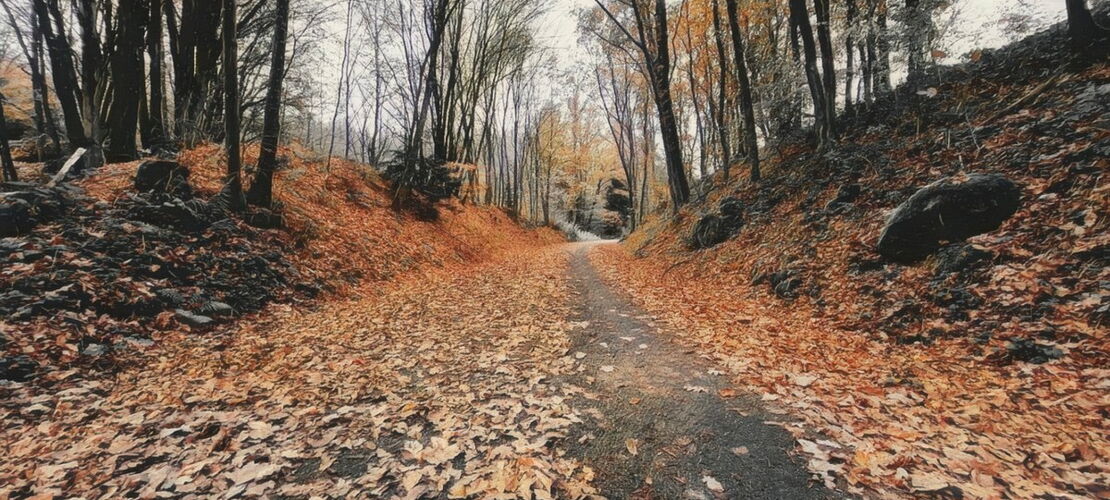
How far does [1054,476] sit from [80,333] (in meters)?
8.75

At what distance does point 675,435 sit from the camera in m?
3.25

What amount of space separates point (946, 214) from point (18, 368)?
35.5 ft

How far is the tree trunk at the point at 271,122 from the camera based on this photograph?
27.8 ft

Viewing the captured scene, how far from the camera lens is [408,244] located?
12461 mm

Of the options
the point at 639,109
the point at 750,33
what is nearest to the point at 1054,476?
the point at 750,33

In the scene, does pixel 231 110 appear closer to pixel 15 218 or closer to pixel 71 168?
pixel 71 168

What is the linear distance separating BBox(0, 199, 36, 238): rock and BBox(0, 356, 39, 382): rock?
8.52 ft

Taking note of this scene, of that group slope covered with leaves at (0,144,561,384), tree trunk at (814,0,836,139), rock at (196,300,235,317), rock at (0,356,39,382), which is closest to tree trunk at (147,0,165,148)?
slope covered with leaves at (0,144,561,384)

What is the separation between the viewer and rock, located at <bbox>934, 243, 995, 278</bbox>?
4.72 m

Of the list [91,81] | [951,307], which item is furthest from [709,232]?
[91,81]

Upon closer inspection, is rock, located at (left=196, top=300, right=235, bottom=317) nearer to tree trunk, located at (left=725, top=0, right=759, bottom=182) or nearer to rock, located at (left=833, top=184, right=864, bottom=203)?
rock, located at (left=833, top=184, right=864, bottom=203)

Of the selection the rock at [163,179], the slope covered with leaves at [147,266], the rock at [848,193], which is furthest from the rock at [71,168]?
the rock at [848,193]

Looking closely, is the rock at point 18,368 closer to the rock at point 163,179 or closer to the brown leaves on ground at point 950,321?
the rock at point 163,179

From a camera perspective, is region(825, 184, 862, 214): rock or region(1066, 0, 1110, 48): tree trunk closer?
region(1066, 0, 1110, 48): tree trunk
